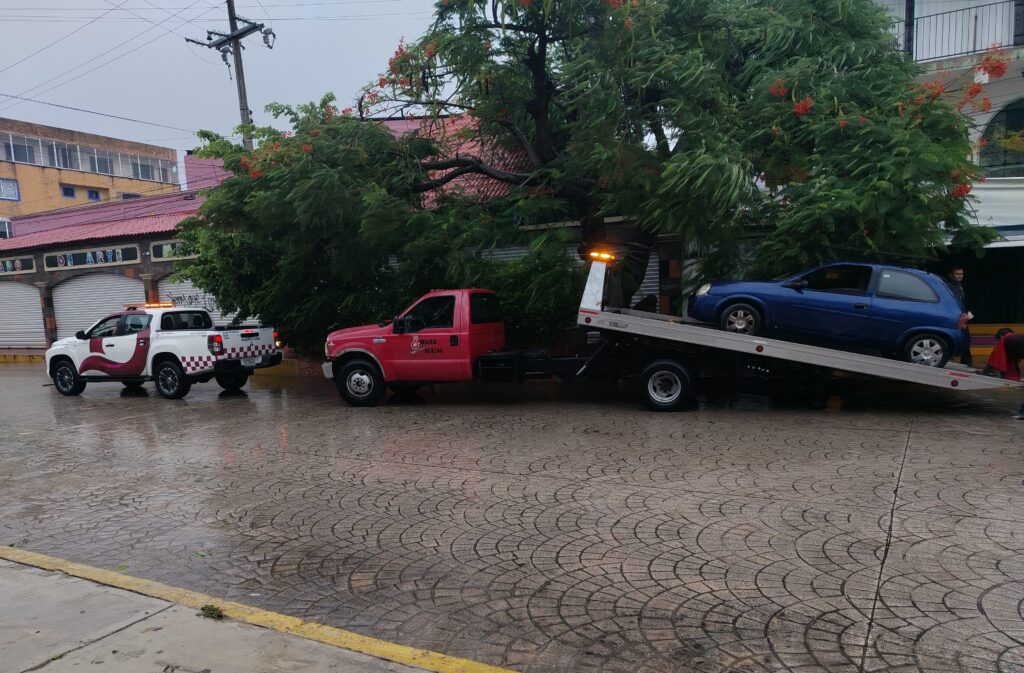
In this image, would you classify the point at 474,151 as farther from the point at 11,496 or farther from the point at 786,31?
the point at 11,496

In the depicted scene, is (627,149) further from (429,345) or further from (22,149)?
(22,149)

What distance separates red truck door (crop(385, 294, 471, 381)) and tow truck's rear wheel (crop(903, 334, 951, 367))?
6037 mm

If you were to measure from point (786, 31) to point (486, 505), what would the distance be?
31.3 ft

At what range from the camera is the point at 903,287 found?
9367mm

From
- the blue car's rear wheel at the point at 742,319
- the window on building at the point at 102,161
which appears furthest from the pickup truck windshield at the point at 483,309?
the window on building at the point at 102,161

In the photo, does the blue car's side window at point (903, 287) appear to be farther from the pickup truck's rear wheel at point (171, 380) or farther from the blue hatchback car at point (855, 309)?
the pickup truck's rear wheel at point (171, 380)

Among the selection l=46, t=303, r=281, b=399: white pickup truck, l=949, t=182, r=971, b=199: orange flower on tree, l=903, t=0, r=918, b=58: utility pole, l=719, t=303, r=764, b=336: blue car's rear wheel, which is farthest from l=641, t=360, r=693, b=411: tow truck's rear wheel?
l=903, t=0, r=918, b=58: utility pole

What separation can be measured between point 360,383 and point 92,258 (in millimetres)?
20312

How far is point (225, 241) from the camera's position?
17.0 metres

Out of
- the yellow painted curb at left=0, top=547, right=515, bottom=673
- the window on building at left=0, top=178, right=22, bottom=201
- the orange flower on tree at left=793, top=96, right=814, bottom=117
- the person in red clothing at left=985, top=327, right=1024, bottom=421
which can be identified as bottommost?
the yellow painted curb at left=0, top=547, right=515, bottom=673

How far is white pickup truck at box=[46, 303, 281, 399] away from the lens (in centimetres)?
1327

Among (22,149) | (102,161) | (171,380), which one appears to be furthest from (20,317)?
(102,161)

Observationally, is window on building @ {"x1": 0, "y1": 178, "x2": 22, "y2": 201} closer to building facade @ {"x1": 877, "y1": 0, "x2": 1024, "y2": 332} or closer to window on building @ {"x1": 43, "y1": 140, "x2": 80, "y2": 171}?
window on building @ {"x1": 43, "y1": 140, "x2": 80, "y2": 171}

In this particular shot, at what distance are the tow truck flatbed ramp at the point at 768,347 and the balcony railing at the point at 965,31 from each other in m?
8.16
